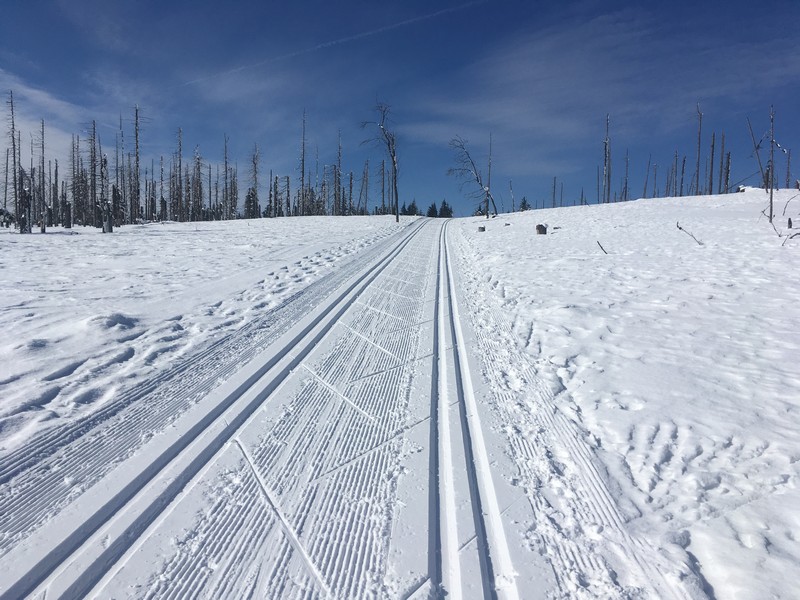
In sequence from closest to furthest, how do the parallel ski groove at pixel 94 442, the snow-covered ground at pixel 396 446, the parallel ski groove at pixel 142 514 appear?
the parallel ski groove at pixel 142 514 < the snow-covered ground at pixel 396 446 < the parallel ski groove at pixel 94 442

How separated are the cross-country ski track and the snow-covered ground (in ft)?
0.05

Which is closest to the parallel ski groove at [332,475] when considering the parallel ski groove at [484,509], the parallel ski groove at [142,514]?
the parallel ski groove at [142,514]

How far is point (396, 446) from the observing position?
115 inches

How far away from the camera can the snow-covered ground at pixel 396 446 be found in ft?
6.47

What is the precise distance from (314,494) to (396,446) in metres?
0.71

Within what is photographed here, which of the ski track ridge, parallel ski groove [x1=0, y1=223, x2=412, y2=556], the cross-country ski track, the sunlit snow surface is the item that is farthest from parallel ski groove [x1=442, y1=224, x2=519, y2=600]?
parallel ski groove [x1=0, y1=223, x2=412, y2=556]

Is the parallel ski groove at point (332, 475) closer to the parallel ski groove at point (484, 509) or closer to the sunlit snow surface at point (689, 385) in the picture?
the parallel ski groove at point (484, 509)

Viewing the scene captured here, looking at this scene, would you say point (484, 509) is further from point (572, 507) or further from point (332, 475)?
point (332, 475)

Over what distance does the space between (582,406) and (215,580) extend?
3273mm

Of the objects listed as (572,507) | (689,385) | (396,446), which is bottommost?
(572,507)

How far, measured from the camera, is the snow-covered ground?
1972mm

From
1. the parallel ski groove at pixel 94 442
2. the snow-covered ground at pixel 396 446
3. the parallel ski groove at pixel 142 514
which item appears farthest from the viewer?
the parallel ski groove at pixel 94 442

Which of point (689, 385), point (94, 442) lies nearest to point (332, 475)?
point (94, 442)

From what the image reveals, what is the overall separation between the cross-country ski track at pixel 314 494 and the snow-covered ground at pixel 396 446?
0.6 inches
